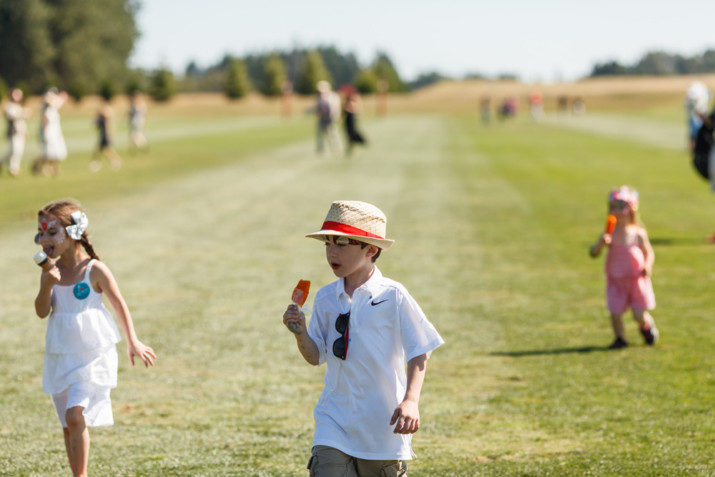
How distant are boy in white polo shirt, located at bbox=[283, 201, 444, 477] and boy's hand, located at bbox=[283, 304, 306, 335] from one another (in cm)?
4

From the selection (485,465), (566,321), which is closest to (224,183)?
(566,321)

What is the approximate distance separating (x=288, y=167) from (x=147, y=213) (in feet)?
35.6

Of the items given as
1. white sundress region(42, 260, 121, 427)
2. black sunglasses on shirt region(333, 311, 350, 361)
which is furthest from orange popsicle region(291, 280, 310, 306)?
white sundress region(42, 260, 121, 427)

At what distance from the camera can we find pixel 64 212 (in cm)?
466

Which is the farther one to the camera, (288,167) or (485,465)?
(288,167)

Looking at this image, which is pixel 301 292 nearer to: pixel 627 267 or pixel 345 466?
pixel 345 466

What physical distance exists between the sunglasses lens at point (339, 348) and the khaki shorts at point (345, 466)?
1.18 ft

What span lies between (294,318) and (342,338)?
26 cm

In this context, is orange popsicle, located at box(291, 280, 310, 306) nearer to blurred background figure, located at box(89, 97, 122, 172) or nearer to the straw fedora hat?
the straw fedora hat

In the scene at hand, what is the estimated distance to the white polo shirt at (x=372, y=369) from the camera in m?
3.81

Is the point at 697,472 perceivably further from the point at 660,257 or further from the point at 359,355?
the point at 660,257

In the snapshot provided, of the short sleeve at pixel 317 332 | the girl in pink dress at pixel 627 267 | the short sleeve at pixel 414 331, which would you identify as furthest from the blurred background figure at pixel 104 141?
the short sleeve at pixel 414 331

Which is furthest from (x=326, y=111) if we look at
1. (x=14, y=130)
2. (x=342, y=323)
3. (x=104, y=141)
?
(x=342, y=323)

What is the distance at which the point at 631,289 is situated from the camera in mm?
7918
